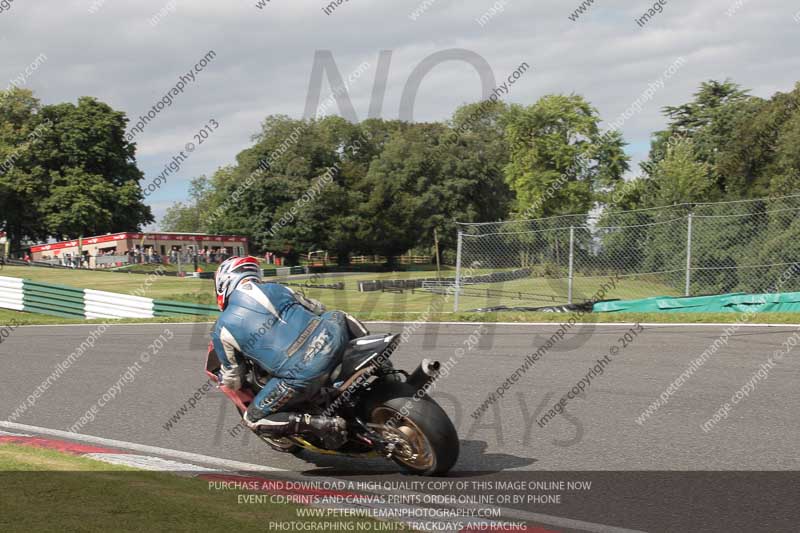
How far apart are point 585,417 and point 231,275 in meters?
3.54

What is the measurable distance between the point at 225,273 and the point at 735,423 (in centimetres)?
452

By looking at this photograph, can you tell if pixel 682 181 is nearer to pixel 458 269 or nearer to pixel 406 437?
pixel 458 269

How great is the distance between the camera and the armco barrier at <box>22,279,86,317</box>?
24109 millimetres

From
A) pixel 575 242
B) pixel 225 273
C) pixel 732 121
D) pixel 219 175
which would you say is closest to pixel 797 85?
pixel 732 121

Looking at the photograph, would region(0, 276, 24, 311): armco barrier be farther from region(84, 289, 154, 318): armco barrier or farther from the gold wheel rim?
the gold wheel rim

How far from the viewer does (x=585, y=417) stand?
758cm

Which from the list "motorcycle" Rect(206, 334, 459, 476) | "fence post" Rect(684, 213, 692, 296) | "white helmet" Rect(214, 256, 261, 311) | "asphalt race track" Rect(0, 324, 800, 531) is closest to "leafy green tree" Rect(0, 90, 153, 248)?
"asphalt race track" Rect(0, 324, 800, 531)

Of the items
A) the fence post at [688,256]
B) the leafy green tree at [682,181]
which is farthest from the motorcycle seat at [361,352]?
the leafy green tree at [682,181]

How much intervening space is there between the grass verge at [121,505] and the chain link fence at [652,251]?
12.6 metres

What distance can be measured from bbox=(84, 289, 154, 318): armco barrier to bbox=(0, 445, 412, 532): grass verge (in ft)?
56.1

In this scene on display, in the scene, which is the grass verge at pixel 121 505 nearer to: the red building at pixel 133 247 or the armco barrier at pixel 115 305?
the armco barrier at pixel 115 305

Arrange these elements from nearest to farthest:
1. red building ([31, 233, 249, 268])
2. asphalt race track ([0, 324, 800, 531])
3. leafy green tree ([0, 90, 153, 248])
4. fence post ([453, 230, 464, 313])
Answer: asphalt race track ([0, 324, 800, 531]) → fence post ([453, 230, 464, 313]) → red building ([31, 233, 249, 268]) → leafy green tree ([0, 90, 153, 248])

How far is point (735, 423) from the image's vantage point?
716 cm

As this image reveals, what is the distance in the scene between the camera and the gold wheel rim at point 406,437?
5.59 m
